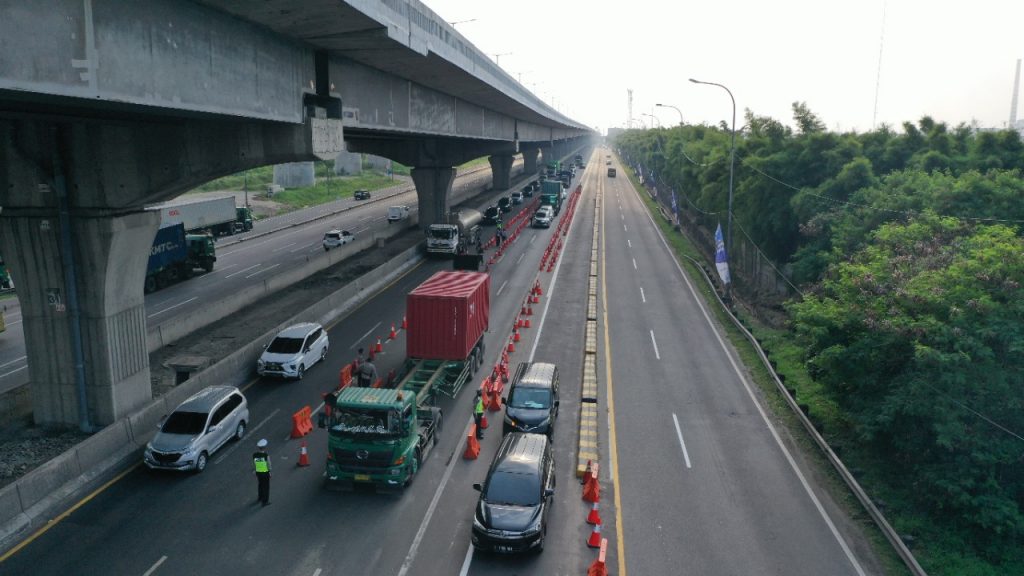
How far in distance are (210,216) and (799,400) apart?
168ft

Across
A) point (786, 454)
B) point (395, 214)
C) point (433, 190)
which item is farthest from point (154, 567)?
point (395, 214)

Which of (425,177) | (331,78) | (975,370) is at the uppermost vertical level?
(331,78)

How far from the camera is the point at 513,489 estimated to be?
1544cm

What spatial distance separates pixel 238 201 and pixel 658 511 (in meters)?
81.3

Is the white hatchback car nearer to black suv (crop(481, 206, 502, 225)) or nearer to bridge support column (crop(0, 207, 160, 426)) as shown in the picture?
bridge support column (crop(0, 207, 160, 426))

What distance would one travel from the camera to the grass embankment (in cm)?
1663

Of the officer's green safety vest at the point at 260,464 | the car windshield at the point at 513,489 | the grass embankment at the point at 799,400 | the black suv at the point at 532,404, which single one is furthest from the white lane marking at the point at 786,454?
the officer's green safety vest at the point at 260,464

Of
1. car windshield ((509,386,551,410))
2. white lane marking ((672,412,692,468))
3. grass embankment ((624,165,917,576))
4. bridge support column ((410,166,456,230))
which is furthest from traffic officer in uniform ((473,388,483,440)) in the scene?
bridge support column ((410,166,456,230))

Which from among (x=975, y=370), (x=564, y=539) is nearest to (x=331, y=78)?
→ (x=564, y=539)

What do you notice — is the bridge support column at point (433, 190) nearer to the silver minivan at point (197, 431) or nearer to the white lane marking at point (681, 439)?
the silver minivan at point (197, 431)

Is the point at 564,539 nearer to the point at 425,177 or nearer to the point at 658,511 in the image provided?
the point at 658,511

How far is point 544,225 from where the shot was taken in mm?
68188

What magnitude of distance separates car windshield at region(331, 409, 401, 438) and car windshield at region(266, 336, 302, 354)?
10.0m

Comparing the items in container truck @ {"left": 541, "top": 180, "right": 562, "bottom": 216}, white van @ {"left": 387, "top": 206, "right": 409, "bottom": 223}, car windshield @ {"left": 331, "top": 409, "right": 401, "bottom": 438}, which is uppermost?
container truck @ {"left": 541, "top": 180, "right": 562, "bottom": 216}
